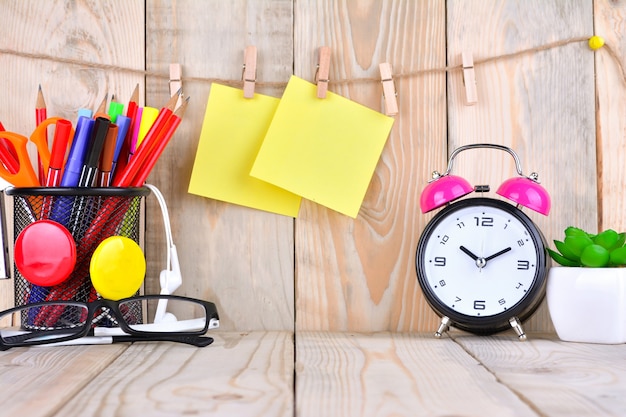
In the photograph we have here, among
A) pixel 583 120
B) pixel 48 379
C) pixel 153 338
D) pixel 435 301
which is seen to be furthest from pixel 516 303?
pixel 48 379

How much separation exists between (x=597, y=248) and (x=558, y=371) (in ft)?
0.75

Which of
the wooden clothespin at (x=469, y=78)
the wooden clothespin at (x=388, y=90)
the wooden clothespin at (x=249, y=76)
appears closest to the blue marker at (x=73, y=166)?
the wooden clothespin at (x=249, y=76)

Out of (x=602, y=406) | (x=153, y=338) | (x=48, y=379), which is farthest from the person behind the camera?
(x=153, y=338)

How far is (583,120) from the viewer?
1.04m

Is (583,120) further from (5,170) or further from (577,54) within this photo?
(5,170)

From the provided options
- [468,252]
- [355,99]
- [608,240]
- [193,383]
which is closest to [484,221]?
[468,252]

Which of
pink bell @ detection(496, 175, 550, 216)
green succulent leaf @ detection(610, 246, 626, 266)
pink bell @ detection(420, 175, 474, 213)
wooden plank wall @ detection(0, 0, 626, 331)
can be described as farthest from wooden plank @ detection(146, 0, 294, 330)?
green succulent leaf @ detection(610, 246, 626, 266)

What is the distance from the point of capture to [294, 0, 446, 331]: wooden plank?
1.03 metres

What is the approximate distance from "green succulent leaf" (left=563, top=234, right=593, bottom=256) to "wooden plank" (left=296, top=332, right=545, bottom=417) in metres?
0.19

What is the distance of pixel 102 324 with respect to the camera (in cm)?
88

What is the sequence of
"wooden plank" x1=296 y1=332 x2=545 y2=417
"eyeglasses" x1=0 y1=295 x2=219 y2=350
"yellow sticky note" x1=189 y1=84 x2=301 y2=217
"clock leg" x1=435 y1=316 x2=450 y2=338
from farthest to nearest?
"yellow sticky note" x1=189 y1=84 x2=301 y2=217 < "clock leg" x1=435 y1=316 x2=450 y2=338 < "eyeglasses" x1=0 y1=295 x2=219 y2=350 < "wooden plank" x1=296 y1=332 x2=545 y2=417

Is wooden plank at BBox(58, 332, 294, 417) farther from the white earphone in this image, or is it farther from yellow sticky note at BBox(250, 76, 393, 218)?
yellow sticky note at BBox(250, 76, 393, 218)

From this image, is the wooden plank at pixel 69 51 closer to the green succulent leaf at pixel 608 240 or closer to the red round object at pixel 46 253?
the red round object at pixel 46 253

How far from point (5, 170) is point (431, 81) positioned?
0.59 m
